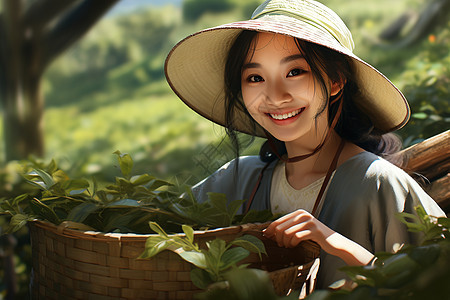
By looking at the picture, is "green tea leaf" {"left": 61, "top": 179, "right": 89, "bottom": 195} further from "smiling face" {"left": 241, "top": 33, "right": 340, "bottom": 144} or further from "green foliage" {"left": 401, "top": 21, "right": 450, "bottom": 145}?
"green foliage" {"left": 401, "top": 21, "right": 450, "bottom": 145}

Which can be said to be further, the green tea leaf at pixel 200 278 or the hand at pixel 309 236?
the hand at pixel 309 236

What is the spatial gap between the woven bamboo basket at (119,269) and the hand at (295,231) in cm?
5

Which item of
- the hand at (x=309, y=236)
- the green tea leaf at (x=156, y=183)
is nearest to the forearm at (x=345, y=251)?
the hand at (x=309, y=236)

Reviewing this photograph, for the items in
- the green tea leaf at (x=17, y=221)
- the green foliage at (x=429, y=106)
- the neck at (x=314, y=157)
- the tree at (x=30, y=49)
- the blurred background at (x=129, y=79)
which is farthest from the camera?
the tree at (x=30, y=49)

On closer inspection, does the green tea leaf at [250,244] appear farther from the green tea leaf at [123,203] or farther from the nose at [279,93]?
the nose at [279,93]

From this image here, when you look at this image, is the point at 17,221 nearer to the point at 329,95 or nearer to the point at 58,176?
the point at 58,176

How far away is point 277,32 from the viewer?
1118 millimetres

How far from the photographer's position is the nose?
123cm

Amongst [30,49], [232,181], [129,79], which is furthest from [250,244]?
[129,79]

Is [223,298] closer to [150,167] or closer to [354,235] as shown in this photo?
[354,235]

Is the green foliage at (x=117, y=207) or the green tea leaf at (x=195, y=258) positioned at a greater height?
the green foliage at (x=117, y=207)

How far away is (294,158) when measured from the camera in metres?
1.37

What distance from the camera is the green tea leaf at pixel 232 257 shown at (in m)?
0.78

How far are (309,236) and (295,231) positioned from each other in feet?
0.12
